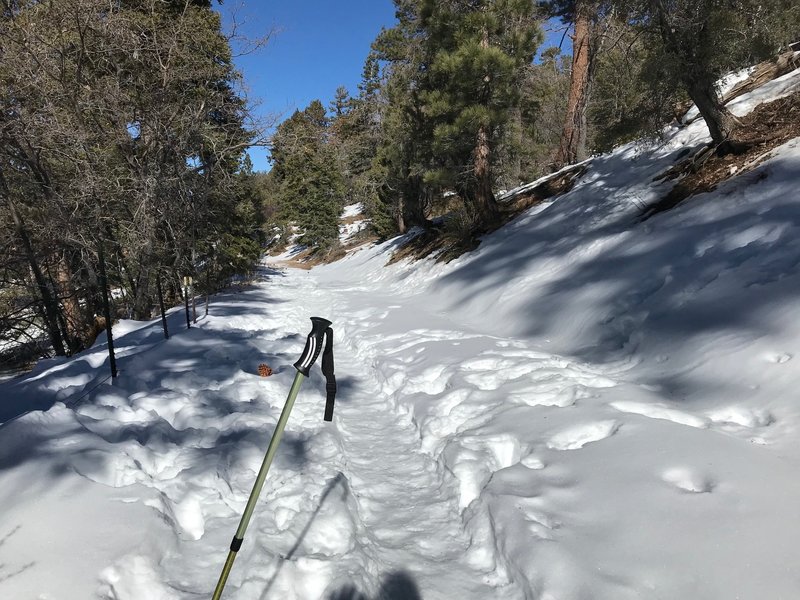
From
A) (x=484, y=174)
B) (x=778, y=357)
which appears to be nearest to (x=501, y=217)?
(x=484, y=174)

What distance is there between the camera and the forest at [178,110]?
7.05 metres

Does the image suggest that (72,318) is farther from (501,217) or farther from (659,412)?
(659,412)

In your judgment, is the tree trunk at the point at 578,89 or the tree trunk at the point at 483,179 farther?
the tree trunk at the point at 578,89

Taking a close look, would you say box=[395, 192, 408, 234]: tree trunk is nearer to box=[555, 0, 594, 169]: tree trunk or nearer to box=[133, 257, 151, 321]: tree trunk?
box=[555, 0, 594, 169]: tree trunk

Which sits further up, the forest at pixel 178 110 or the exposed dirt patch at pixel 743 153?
the forest at pixel 178 110

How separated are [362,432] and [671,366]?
3.03 metres

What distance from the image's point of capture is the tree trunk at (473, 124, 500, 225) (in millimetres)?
12742

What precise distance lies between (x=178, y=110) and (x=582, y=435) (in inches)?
411

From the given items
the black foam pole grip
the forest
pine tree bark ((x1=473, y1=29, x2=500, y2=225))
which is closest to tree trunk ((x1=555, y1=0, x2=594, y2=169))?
the forest

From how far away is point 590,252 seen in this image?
788 cm

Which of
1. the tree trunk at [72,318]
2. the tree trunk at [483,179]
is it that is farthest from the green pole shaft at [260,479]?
the tree trunk at [483,179]

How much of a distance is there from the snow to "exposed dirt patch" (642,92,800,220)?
0.53m

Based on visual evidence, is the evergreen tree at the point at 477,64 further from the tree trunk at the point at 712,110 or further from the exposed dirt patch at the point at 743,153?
the exposed dirt patch at the point at 743,153

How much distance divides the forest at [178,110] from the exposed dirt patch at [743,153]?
0.98ft
